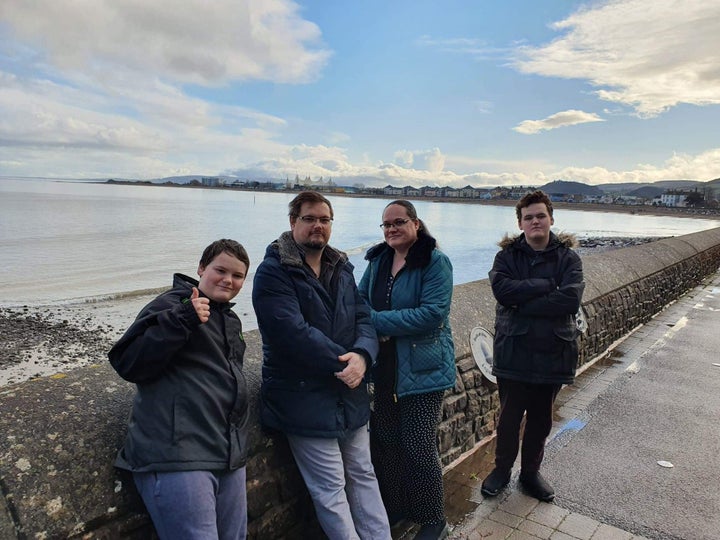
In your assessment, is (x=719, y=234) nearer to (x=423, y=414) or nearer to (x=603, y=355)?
(x=603, y=355)

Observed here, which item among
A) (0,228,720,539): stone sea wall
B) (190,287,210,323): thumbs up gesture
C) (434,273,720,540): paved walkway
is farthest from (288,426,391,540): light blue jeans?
(190,287,210,323): thumbs up gesture

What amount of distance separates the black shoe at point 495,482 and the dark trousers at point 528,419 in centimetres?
4

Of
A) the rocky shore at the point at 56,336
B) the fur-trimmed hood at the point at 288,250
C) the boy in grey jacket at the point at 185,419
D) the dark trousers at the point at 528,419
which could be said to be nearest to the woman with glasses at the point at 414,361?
the fur-trimmed hood at the point at 288,250

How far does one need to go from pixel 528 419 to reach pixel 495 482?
0.47m

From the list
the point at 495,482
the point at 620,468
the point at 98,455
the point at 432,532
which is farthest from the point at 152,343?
the point at 620,468

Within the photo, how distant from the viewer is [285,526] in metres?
2.59

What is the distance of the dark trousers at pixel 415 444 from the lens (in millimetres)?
2826

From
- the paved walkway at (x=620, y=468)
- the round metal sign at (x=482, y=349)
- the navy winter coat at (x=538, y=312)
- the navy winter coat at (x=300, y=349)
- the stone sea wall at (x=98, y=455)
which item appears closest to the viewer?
the stone sea wall at (x=98, y=455)

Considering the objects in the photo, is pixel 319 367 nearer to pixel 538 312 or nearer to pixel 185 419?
pixel 185 419

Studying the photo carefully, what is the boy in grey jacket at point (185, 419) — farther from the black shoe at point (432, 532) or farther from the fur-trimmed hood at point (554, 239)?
the fur-trimmed hood at point (554, 239)

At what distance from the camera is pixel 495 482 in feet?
11.2

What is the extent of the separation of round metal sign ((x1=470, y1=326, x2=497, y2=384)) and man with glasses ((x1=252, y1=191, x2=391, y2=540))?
5.36 feet

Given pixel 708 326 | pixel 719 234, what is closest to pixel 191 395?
pixel 708 326

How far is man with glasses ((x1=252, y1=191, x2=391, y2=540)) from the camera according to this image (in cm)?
234
